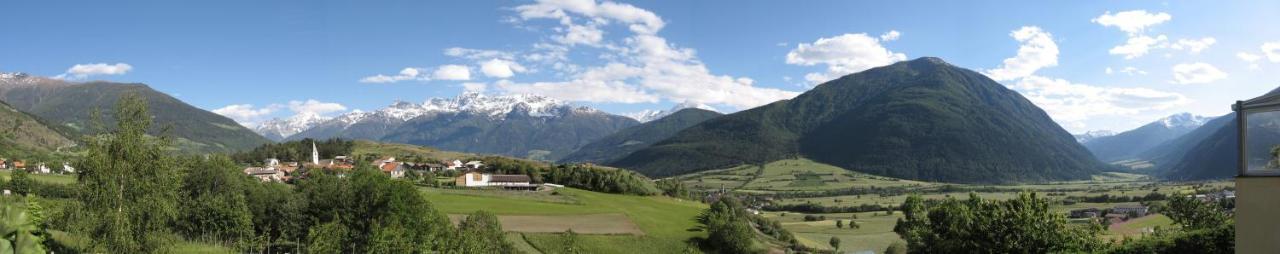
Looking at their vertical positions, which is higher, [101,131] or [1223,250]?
[101,131]

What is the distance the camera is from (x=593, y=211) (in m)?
81.7

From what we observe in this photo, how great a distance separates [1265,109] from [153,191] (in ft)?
76.7

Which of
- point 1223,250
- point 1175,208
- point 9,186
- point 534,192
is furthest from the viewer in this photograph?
point 534,192

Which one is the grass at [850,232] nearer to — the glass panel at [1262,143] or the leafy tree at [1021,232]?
the leafy tree at [1021,232]

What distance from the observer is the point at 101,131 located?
17.7m

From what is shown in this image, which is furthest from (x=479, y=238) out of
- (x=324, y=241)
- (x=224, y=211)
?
(x=224, y=211)

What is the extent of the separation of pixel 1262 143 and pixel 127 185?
23.7 metres

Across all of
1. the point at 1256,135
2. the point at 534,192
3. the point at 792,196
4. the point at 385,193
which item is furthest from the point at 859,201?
the point at 1256,135

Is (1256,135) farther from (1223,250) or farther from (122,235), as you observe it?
(122,235)

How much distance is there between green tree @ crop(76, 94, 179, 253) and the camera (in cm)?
1708

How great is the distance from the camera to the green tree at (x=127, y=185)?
56.0 feet

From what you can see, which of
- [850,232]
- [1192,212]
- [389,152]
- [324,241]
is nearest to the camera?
[324,241]

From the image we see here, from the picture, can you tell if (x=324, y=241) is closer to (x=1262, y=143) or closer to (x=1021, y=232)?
(x=1262, y=143)

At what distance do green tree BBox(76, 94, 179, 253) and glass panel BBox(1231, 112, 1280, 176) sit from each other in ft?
75.6
